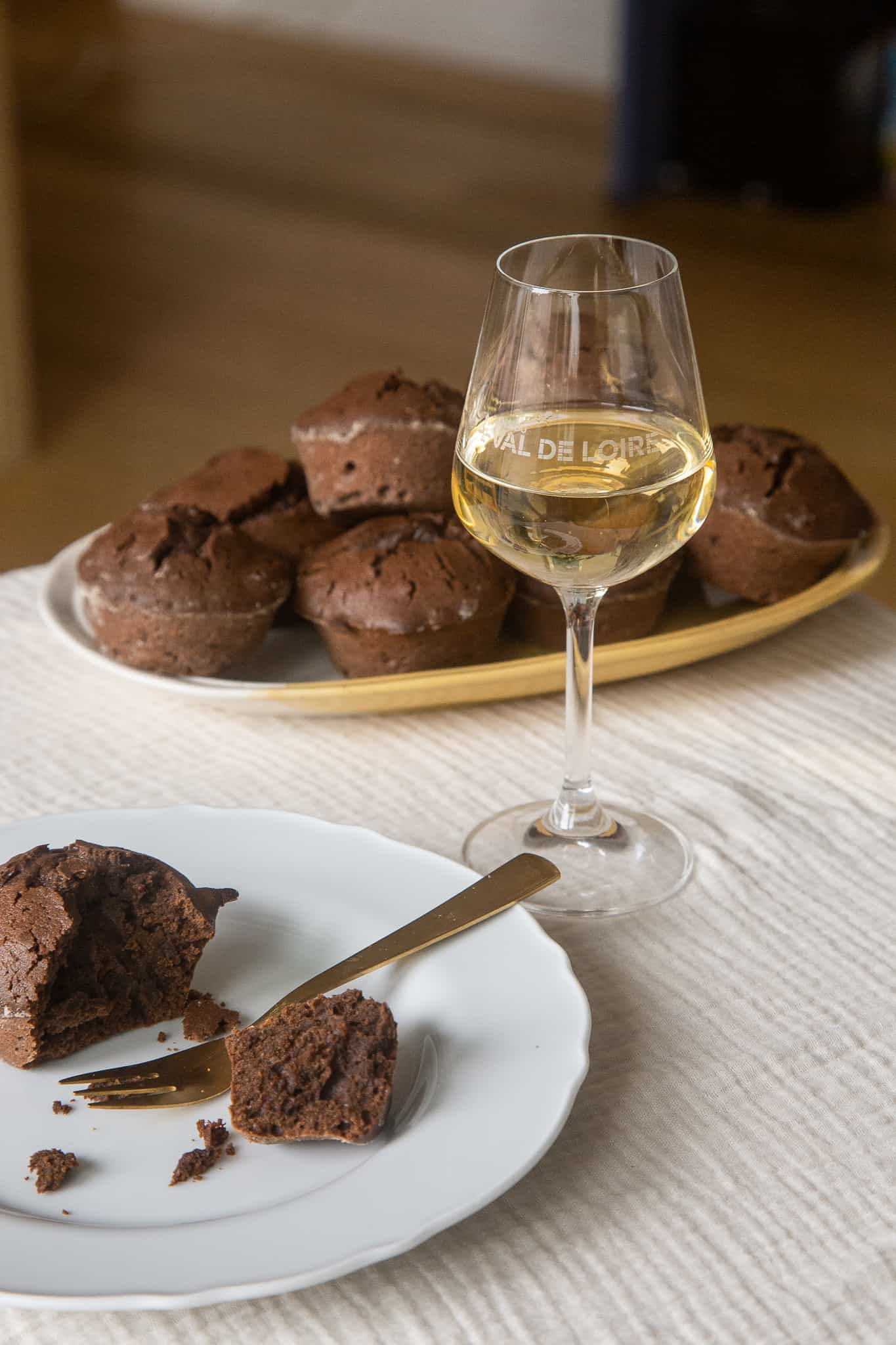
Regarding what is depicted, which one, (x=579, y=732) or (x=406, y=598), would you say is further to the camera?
(x=406, y=598)

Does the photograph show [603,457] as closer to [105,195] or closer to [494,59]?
[105,195]

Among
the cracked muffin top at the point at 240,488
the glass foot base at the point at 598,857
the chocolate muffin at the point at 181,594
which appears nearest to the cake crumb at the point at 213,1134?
the glass foot base at the point at 598,857

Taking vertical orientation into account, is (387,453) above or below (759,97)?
above

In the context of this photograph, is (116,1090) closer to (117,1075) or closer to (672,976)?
(117,1075)

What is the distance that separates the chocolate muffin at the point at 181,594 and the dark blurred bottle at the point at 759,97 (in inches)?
137

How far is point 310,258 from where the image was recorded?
4164mm

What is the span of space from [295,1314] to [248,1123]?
82 mm

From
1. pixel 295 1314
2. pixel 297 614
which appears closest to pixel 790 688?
pixel 297 614

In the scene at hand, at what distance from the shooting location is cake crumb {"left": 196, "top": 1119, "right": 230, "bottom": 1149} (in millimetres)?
655

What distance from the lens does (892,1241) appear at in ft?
2.07

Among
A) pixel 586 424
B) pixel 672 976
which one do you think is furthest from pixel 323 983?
pixel 586 424

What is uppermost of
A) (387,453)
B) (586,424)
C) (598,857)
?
(586,424)

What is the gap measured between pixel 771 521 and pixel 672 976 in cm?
47

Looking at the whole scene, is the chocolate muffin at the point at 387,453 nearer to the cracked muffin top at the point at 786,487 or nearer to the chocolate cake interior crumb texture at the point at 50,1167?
the cracked muffin top at the point at 786,487
